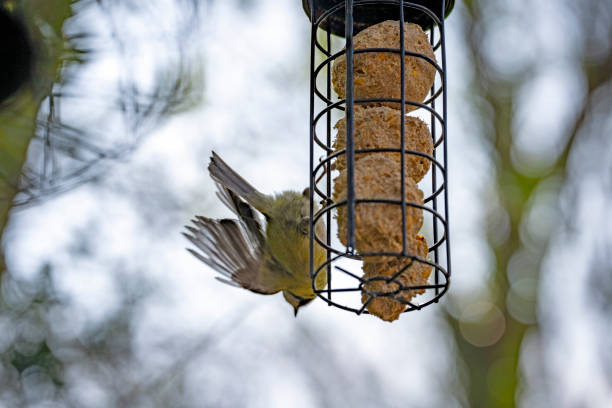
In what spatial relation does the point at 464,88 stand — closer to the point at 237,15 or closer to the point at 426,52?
the point at 237,15

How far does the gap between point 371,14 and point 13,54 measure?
1.03m

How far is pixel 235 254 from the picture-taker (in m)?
2.49

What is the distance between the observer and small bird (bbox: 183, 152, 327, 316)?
2443 millimetres

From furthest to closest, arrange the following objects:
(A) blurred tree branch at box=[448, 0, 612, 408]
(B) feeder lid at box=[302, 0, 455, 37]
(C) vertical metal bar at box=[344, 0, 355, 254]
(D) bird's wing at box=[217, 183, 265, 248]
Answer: (A) blurred tree branch at box=[448, 0, 612, 408] < (D) bird's wing at box=[217, 183, 265, 248] < (B) feeder lid at box=[302, 0, 455, 37] < (C) vertical metal bar at box=[344, 0, 355, 254]

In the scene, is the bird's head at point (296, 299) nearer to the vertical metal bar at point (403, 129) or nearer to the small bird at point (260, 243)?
the small bird at point (260, 243)

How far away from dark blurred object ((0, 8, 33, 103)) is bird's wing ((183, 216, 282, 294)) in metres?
0.95

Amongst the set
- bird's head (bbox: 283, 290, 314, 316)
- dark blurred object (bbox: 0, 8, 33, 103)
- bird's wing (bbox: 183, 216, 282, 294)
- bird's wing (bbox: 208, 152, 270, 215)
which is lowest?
bird's head (bbox: 283, 290, 314, 316)

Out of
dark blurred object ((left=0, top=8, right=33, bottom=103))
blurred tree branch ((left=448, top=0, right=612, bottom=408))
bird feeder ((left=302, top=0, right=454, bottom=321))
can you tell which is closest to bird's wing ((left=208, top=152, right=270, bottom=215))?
bird feeder ((left=302, top=0, right=454, bottom=321))

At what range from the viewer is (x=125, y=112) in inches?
77.1

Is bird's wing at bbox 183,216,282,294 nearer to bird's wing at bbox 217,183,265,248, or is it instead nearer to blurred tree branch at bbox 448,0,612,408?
bird's wing at bbox 217,183,265,248

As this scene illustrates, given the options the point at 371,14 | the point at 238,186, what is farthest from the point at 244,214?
the point at 371,14

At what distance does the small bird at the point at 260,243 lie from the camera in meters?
2.44

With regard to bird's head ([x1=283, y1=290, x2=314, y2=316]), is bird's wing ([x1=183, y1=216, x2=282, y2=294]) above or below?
above

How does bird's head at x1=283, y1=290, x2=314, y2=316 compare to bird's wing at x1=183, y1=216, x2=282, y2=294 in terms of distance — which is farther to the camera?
bird's head at x1=283, y1=290, x2=314, y2=316
